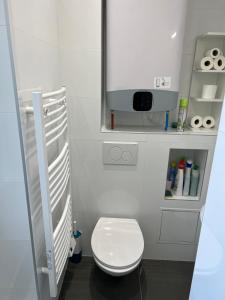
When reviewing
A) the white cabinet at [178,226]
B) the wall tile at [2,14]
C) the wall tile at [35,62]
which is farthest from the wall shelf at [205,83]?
the wall tile at [2,14]

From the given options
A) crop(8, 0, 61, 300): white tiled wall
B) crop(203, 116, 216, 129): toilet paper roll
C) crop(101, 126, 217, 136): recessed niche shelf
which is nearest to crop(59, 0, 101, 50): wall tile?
crop(8, 0, 61, 300): white tiled wall

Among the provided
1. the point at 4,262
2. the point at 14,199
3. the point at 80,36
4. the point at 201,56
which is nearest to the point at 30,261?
the point at 4,262

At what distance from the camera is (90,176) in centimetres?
179

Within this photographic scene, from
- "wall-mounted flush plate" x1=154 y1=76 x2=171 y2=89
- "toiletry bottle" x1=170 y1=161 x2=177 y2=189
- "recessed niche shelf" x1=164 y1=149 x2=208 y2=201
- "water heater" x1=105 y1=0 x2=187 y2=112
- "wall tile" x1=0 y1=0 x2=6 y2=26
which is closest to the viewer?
"wall tile" x1=0 y1=0 x2=6 y2=26

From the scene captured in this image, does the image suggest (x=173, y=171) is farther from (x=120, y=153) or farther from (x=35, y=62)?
(x=35, y=62)

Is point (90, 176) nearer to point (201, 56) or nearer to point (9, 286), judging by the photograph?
point (9, 286)

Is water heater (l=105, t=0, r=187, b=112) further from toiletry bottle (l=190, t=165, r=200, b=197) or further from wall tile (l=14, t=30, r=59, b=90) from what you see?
toiletry bottle (l=190, t=165, r=200, b=197)

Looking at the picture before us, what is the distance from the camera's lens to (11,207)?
101 centimetres

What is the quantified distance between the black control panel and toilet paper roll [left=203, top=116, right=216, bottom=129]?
1.51 feet

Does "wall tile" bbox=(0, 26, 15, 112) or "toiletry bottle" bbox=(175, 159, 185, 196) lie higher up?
"wall tile" bbox=(0, 26, 15, 112)

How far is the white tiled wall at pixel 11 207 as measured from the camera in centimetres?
86

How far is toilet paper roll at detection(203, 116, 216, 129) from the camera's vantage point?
170cm

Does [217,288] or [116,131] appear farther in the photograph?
[116,131]

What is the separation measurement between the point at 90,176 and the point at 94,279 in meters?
0.82
